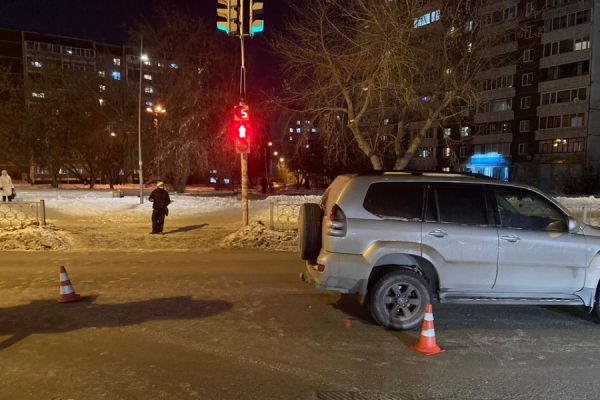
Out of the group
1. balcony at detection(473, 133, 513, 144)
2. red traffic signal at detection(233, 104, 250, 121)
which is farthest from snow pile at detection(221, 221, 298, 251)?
balcony at detection(473, 133, 513, 144)

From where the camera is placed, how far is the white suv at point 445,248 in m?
5.46

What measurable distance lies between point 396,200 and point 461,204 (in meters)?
0.83

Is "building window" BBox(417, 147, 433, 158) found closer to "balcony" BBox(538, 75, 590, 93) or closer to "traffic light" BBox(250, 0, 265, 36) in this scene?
"balcony" BBox(538, 75, 590, 93)

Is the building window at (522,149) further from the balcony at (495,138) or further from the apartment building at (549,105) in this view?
the balcony at (495,138)

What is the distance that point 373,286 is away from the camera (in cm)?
555

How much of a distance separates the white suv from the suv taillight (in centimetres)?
1

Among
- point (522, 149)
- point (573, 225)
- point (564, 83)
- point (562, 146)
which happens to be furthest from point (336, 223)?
point (522, 149)

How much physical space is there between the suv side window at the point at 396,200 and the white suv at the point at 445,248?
0.01 m

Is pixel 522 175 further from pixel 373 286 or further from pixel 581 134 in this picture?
pixel 373 286

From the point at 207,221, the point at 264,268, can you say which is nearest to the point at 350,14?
the point at 207,221

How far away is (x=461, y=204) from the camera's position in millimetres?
5609

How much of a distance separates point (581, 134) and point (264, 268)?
51.7 meters

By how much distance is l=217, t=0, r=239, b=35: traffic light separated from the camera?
1205 cm

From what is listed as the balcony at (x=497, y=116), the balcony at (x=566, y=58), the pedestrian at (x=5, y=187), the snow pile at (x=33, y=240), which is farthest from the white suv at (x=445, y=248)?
the balcony at (x=497, y=116)
